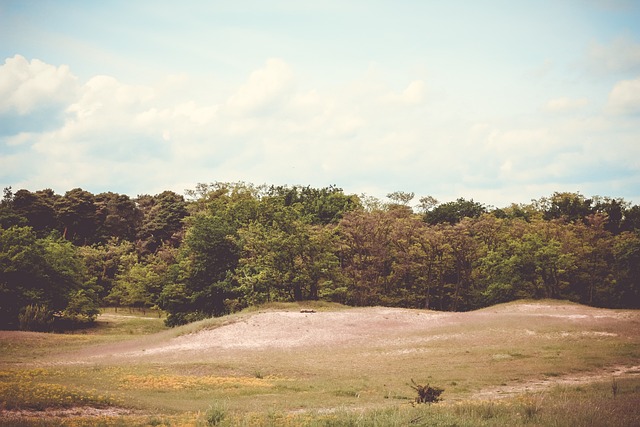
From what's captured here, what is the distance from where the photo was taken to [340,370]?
1117 inches

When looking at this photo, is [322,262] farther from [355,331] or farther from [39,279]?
[39,279]

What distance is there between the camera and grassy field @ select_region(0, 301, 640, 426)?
14266 millimetres

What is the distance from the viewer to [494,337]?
3778cm

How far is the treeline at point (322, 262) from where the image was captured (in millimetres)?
59375

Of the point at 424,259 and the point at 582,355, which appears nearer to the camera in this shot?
the point at 582,355

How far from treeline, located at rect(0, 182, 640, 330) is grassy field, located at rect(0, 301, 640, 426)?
7949 mm

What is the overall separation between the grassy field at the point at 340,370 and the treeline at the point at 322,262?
795cm

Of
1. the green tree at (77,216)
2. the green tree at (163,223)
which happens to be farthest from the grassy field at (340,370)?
the green tree at (77,216)

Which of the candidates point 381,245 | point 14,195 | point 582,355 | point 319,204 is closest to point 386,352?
point 582,355

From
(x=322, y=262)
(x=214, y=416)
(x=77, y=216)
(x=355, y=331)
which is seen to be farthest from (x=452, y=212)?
(x=214, y=416)

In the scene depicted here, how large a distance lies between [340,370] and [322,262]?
33817 millimetres

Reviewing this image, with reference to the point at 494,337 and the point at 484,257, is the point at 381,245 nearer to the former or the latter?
the point at 484,257

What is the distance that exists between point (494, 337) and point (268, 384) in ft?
68.0

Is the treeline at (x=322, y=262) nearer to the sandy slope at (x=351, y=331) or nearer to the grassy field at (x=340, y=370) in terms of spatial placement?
the grassy field at (x=340, y=370)
